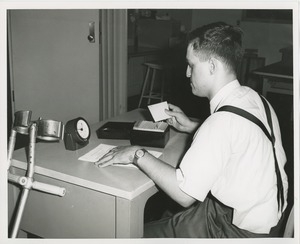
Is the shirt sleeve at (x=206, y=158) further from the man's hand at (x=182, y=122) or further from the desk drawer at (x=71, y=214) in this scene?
the man's hand at (x=182, y=122)

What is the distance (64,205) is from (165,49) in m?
4.87

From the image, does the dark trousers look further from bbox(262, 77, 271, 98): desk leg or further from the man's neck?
bbox(262, 77, 271, 98): desk leg

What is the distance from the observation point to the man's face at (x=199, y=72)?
4.27ft

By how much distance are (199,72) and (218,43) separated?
128 mm

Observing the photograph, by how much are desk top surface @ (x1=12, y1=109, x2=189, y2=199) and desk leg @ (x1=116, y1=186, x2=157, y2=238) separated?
31 millimetres

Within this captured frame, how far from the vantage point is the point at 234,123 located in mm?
1169

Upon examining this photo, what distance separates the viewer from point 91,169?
4.35 feet

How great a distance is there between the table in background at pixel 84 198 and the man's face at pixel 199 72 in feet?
1.10

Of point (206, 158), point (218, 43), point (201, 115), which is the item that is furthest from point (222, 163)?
point (201, 115)

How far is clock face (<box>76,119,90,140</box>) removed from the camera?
1545 millimetres

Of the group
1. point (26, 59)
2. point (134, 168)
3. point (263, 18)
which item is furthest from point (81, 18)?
point (263, 18)

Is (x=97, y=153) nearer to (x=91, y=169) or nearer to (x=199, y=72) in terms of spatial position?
(x=91, y=169)

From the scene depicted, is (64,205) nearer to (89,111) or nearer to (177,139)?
(177,139)

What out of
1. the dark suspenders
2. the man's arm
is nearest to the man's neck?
the dark suspenders
